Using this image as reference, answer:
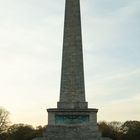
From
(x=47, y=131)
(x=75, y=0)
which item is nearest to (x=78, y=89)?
(x=47, y=131)

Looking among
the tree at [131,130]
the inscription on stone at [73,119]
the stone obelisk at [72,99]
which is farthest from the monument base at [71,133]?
the tree at [131,130]

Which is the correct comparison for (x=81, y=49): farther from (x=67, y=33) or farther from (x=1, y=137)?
(x=1, y=137)

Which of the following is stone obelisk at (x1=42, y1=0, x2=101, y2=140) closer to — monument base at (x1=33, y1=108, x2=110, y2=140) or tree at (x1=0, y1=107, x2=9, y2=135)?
monument base at (x1=33, y1=108, x2=110, y2=140)

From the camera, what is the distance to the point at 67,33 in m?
30.1

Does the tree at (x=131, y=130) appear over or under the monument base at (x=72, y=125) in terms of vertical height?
over

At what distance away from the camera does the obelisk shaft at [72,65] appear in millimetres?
28906

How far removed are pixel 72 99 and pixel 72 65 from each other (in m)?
2.36

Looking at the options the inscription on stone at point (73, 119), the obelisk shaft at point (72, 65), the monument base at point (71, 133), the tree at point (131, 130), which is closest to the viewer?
the monument base at point (71, 133)

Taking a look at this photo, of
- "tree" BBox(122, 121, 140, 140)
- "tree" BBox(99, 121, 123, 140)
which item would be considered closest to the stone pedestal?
"tree" BBox(99, 121, 123, 140)

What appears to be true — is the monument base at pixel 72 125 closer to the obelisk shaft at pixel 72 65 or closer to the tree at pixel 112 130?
the obelisk shaft at pixel 72 65

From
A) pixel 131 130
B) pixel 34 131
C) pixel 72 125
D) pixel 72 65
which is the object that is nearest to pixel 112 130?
pixel 131 130

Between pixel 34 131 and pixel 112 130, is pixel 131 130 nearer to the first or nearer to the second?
pixel 112 130

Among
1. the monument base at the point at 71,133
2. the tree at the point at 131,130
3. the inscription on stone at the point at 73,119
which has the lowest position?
the monument base at the point at 71,133

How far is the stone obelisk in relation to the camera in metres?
27.7
